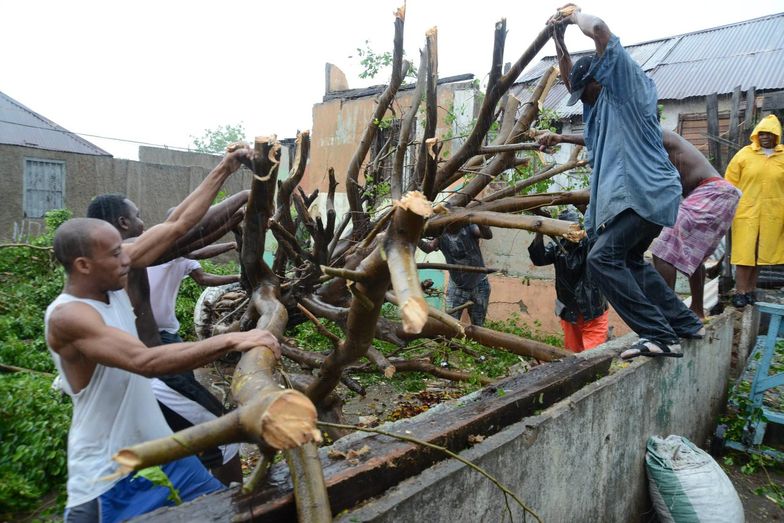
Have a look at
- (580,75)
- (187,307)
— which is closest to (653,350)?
(580,75)

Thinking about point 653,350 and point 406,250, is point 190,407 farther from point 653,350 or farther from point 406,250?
point 653,350

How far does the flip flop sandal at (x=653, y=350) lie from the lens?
361 centimetres

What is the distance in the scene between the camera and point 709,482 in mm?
3340

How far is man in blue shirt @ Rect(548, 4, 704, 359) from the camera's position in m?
3.28

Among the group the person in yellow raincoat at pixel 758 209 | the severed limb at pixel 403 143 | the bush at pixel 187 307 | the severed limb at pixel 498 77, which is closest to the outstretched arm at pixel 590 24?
the severed limb at pixel 498 77

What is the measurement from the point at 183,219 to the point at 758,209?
252 inches

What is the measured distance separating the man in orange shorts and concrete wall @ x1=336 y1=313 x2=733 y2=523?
0.57 m

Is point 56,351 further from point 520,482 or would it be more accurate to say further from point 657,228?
point 657,228

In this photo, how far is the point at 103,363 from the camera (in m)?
1.74

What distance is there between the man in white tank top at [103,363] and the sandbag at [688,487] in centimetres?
300

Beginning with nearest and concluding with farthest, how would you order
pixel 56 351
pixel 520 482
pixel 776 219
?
pixel 56 351 → pixel 520 482 → pixel 776 219

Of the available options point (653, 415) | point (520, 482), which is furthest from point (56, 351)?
point (653, 415)

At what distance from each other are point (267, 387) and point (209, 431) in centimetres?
23

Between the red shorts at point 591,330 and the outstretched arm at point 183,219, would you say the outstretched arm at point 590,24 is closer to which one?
the outstretched arm at point 183,219
